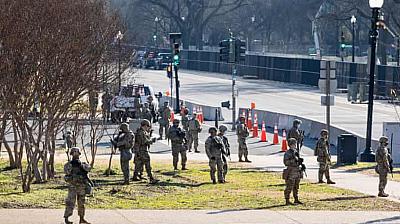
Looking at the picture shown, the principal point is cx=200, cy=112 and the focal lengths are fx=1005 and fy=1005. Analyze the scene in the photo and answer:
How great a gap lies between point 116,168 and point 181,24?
86882 millimetres

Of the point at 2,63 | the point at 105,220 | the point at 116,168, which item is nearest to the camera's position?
the point at 105,220

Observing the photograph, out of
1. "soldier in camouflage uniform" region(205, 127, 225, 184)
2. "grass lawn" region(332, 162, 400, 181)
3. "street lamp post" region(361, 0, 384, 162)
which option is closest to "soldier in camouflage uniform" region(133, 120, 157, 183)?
"soldier in camouflage uniform" region(205, 127, 225, 184)

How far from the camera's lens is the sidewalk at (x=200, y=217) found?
17031mm

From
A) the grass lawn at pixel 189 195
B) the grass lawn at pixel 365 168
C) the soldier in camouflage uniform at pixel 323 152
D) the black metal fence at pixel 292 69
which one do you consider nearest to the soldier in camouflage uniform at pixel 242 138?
the grass lawn at pixel 365 168

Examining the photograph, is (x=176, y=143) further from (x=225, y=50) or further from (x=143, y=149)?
(x=225, y=50)

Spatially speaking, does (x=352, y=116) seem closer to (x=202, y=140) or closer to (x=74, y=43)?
(x=202, y=140)

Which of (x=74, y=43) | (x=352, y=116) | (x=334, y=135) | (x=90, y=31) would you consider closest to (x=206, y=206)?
(x=74, y=43)

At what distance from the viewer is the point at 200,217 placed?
17.8 meters

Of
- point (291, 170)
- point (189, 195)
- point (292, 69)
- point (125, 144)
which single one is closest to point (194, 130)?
point (125, 144)

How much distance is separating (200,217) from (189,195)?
3.35m

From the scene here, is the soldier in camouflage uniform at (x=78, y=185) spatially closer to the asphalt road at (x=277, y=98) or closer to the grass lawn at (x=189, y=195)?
the grass lawn at (x=189, y=195)

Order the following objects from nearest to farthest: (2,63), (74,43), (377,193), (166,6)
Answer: (2,63), (74,43), (377,193), (166,6)

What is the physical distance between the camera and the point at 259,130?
42469mm

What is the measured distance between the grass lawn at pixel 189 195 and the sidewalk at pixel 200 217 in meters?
0.66
